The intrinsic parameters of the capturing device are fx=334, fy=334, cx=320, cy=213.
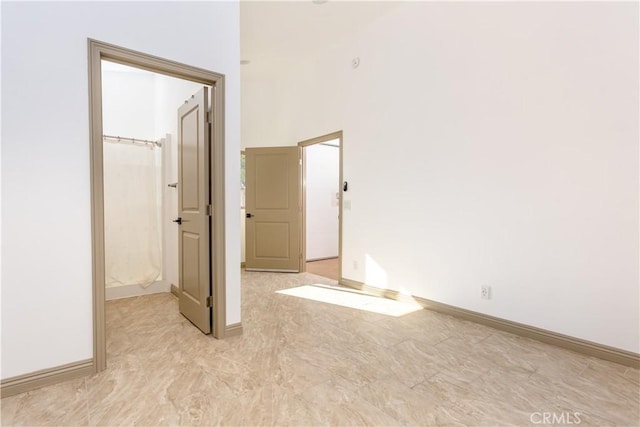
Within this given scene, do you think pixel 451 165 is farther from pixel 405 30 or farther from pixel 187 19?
pixel 187 19

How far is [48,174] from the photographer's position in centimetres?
192

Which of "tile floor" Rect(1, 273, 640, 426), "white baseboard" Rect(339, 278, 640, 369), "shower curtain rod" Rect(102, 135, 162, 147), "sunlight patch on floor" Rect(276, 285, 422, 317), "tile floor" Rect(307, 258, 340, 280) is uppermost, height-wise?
"shower curtain rod" Rect(102, 135, 162, 147)

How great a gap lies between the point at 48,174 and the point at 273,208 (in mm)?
3535

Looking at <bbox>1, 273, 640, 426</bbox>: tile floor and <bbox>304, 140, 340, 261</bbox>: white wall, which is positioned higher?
<bbox>304, 140, 340, 261</bbox>: white wall

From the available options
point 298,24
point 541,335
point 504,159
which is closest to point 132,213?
point 298,24

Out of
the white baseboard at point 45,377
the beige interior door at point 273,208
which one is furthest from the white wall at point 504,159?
the white baseboard at point 45,377

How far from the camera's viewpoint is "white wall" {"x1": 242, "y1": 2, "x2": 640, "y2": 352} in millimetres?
2342

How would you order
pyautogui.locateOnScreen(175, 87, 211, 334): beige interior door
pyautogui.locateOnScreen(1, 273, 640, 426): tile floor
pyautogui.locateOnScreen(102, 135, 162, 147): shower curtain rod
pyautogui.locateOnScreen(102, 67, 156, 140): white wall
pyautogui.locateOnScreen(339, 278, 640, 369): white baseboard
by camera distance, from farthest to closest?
pyautogui.locateOnScreen(102, 67, 156, 140): white wall < pyautogui.locateOnScreen(102, 135, 162, 147): shower curtain rod < pyautogui.locateOnScreen(175, 87, 211, 334): beige interior door < pyautogui.locateOnScreen(339, 278, 640, 369): white baseboard < pyautogui.locateOnScreen(1, 273, 640, 426): tile floor

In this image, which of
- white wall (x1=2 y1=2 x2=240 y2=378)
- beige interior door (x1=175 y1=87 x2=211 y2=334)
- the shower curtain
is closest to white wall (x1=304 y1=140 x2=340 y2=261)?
the shower curtain

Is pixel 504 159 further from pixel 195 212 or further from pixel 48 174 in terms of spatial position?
pixel 48 174

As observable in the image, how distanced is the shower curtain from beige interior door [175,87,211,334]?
1.09 metres

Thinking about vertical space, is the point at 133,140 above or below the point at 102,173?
above

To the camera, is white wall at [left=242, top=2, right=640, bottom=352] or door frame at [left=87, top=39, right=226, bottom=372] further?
white wall at [left=242, top=2, right=640, bottom=352]

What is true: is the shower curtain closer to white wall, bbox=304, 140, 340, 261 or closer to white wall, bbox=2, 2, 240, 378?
white wall, bbox=2, 2, 240, 378
